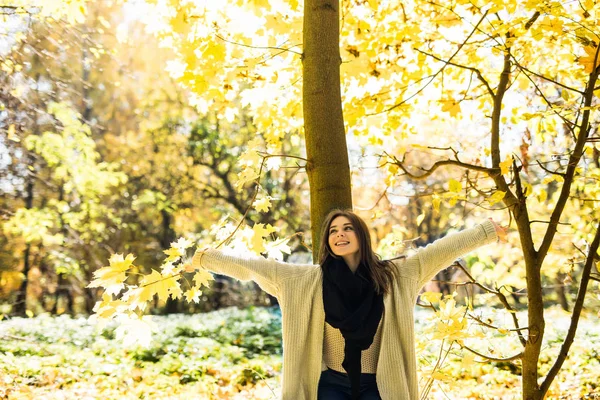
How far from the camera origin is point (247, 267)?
2.44 meters

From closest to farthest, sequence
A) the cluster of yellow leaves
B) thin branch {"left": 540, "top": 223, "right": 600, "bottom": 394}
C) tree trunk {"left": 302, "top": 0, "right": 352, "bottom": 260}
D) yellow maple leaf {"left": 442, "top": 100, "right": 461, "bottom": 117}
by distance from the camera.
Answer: the cluster of yellow leaves < tree trunk {"left": 302, "top": 0, "right": 352, "bottom": 260} < thin branch {"left": 540, "top": 223, "right": 600, "bottom": 394} < yellow maple leaf {"left": 442, "top": 100, "right": 461, "bottom": 117}

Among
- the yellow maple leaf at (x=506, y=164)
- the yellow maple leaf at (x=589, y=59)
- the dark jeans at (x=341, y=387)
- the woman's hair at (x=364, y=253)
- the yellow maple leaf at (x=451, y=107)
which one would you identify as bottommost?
the dark jeans at (x=341, y=387)

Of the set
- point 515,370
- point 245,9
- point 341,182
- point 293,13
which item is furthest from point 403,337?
point 515,370

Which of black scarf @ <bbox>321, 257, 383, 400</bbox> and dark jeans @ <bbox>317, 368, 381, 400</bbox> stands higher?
black scarf @ <bbox>321, 257, 383, 400</bbox>

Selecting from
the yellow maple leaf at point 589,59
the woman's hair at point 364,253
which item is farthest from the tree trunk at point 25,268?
the yellow maple leaf at point 589,59

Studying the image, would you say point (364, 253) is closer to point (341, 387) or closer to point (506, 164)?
point (341, 387)

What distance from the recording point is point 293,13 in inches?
146

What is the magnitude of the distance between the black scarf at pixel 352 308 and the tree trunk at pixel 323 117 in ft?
0.79

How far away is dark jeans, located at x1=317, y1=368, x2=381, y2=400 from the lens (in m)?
2.42

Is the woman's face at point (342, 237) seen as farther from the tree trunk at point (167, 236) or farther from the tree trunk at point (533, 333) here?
the tree trunk at point (167, 236)

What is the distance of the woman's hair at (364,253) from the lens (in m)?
2.49

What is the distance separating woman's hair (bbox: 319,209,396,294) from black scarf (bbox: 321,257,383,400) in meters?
0.03

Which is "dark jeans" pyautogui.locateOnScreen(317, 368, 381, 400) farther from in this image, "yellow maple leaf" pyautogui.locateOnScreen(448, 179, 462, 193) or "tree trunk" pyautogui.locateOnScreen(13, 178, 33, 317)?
"tree trunk" pyautogui.locateOnScreen(13, 178, 33, 317)

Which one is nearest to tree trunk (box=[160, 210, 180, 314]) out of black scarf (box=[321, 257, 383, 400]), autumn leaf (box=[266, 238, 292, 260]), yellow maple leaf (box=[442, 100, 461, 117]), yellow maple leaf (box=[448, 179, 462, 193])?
yellow maple leaf (box=[442, 100, 461, 117])
